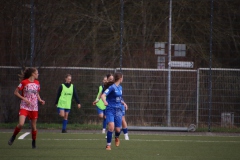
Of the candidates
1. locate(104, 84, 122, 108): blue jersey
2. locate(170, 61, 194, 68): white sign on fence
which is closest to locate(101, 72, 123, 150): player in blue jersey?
locate(104, 84, 122, 108): blue jersey

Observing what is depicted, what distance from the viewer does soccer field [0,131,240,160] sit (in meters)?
11.3

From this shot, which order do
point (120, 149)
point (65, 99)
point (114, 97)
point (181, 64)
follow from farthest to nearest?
point (181, 64)
point (65, 99)
point (114, 97)
point (120, 149)

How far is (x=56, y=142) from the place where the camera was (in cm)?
1456

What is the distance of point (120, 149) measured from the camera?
42.3 ft

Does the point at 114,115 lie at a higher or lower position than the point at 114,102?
lower

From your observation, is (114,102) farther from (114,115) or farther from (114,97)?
(114,115)

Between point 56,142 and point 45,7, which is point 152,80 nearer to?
point 45,7

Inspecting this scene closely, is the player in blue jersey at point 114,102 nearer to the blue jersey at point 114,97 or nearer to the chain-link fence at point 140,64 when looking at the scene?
the blue jersey at point 114,97

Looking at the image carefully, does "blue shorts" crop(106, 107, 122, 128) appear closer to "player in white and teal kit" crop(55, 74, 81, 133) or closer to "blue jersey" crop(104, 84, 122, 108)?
"blue jersey" crop(104, 84, 122, 108)

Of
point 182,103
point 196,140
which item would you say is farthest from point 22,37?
point 196,140

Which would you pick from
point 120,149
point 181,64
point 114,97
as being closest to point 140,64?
point 181,64

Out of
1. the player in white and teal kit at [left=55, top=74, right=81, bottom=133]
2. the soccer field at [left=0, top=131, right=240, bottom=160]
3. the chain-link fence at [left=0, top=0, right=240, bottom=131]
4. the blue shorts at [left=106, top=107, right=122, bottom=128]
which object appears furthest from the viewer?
the chain-link fence at [left=0, top=0, right=240, bottom=131]

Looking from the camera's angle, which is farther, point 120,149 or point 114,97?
point 114,97

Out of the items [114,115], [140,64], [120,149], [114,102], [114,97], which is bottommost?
[120,149]
